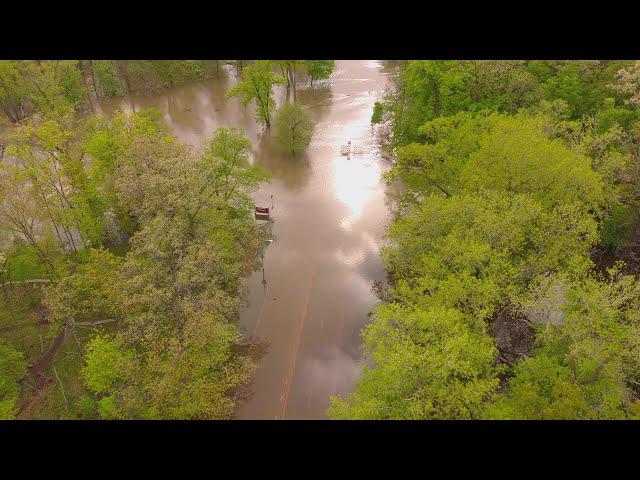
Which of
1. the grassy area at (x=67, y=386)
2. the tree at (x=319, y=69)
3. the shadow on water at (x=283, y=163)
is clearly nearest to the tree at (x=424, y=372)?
the grassy area at (x=67, y=386)

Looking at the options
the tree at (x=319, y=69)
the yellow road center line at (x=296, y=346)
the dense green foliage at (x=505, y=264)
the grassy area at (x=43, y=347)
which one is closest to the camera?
the dense green foliage at (x=505, y=264)

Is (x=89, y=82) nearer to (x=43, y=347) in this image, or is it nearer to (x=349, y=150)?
(x=349, y=150)

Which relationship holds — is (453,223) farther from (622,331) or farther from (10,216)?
(10,216)

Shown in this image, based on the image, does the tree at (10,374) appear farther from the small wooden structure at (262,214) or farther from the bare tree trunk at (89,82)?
the bare tree trunk at (89,82)

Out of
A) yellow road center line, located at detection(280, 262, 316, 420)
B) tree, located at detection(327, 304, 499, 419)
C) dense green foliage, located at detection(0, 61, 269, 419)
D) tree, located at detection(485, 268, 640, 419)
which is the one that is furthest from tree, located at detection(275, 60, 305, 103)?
tree, located at detection(485, 268, 640, 419)
